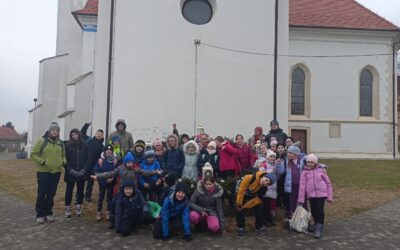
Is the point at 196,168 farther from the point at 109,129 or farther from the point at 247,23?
the point at 247,23

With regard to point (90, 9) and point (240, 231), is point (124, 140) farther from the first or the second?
point (90, 9)

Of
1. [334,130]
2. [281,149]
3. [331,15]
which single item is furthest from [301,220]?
[331,15]

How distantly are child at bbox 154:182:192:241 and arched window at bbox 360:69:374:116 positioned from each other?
18.4 meters

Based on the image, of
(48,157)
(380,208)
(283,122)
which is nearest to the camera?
(48,157)

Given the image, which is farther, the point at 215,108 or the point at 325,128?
the point at 325,128

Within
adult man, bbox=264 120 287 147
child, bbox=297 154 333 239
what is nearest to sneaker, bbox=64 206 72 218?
child, bbox=297 154 333 239

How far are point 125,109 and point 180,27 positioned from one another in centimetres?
354

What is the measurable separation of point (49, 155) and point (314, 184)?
452 centimetres

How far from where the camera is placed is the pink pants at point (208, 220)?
592cm

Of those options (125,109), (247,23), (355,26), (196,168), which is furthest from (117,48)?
(355,26)

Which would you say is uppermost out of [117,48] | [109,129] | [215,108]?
[117,48]

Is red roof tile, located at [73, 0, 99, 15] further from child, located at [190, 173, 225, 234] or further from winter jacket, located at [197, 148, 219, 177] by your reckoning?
child, located at [190, 173, 225, 234]

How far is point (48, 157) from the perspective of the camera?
6.50m

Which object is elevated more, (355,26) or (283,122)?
(355,26)
